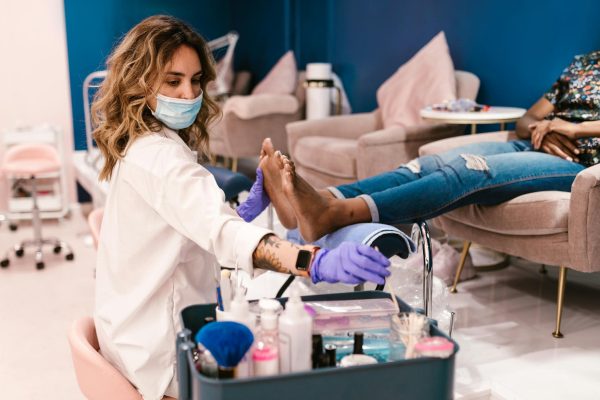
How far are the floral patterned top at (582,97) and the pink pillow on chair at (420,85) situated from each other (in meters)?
0.87

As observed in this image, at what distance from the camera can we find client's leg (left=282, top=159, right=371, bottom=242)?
1.80 meters

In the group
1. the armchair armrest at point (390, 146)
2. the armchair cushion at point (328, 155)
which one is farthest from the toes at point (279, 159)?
the armchair cushion at point (328, 155)

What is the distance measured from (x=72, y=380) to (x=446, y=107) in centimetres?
217

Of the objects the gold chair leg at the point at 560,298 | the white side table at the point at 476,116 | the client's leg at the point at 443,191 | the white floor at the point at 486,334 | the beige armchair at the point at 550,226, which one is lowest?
the white floor at the point at 486,334

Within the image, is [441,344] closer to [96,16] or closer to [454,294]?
[454,294]

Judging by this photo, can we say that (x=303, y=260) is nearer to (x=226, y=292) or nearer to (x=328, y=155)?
(x=226, y=292)

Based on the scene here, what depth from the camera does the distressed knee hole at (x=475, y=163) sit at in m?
2.36

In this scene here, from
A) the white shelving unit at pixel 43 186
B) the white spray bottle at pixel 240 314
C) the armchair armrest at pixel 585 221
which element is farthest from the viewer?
the white shelving unit at pixel 43 186

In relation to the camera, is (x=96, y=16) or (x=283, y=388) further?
(x=96, y=16)

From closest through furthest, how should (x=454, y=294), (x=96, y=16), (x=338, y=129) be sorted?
(x=454, y=294) → (x=338, y=129) → (x=96, y=16)

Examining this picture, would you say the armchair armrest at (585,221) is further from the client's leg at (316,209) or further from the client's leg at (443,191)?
the client's leg at (316,209)

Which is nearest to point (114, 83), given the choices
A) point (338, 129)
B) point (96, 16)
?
point (338, 129)

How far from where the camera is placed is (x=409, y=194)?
220cm

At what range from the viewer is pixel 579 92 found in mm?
2771
